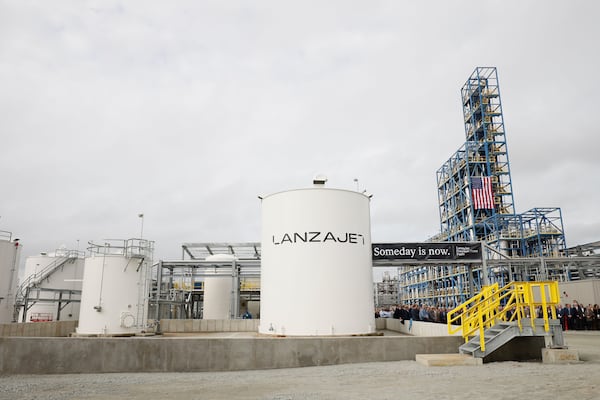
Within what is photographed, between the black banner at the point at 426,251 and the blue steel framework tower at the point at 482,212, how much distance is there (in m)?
19.5

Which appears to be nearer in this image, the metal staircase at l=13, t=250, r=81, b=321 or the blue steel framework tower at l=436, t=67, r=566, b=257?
the metal staircase at l=13, t=250, r=81, b=321

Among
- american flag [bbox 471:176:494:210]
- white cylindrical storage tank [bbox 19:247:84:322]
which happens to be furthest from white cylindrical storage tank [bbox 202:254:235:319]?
american flag [bbox 471:176:494:210]

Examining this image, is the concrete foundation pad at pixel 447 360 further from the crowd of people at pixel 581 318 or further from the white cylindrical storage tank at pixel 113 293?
the crowd of people at pixel 581 318

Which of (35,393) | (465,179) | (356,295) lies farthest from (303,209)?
(465,179)

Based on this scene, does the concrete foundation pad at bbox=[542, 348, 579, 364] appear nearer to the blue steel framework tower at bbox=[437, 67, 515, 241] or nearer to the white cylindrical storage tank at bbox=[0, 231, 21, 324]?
the white cylindrical storage tank at bbox=[0, 231, 21, 324]

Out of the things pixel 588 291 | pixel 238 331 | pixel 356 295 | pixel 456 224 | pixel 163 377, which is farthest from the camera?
pixel 456 224

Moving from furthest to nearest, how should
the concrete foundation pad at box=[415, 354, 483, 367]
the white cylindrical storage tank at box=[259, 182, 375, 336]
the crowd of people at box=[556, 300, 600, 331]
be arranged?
the crowd of people at box=[556, 300, 600, 331]
the white cylindrical storage tank at box=[259, 182, 375, 336]
the concrete foundation pad at box=[415, 354, 483, 367]

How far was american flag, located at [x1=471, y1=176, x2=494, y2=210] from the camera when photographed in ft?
162

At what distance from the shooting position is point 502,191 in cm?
5275

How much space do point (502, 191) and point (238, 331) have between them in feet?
140

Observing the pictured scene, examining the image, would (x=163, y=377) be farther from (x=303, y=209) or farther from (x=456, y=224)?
(x=456, y=224)

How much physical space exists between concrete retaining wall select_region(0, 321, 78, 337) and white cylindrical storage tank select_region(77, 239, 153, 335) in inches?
36.7

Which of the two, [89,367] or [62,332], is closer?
→ [89,367]

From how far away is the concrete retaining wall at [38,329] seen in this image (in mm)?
14836
